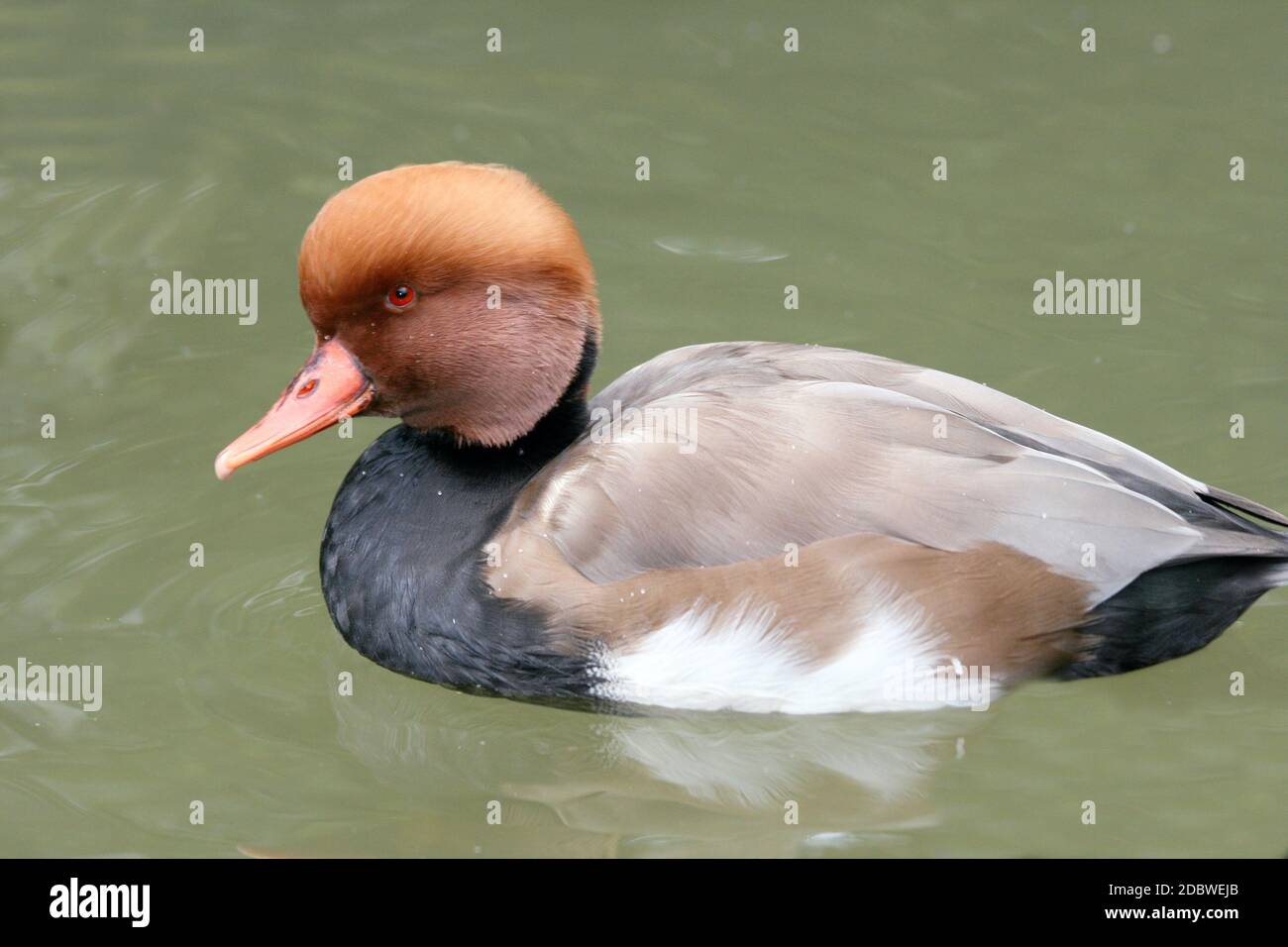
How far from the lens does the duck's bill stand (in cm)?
507

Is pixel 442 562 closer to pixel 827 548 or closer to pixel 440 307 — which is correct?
pixel 440 307

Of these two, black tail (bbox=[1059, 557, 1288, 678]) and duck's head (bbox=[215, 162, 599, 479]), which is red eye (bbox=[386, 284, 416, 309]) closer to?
duck's head (bbox=[215, 162, 599, 479])

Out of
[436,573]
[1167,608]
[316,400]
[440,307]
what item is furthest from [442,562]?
[1167,608]

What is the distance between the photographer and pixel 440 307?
5016 mm

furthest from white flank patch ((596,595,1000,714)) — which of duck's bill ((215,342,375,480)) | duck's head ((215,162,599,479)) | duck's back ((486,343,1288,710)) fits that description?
duck's bill ((215,342,375,480))

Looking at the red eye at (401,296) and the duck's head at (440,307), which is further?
the red eye at (401,296)

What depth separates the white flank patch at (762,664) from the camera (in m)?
4.97

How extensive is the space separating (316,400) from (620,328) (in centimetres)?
207

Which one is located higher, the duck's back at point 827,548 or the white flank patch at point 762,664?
the duck's back at point 827,548

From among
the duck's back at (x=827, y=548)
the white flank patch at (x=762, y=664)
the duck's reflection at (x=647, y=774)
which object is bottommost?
the duck's reflection at (x=647, y=774)

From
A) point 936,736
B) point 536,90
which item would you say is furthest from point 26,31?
point 936,736

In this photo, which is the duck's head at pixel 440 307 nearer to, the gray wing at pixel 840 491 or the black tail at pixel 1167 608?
the gray wing at pixel 840 491

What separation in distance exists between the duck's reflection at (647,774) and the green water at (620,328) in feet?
0.04

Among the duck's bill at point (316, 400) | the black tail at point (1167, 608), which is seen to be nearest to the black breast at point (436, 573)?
the duck's bill at point (316, 400)
